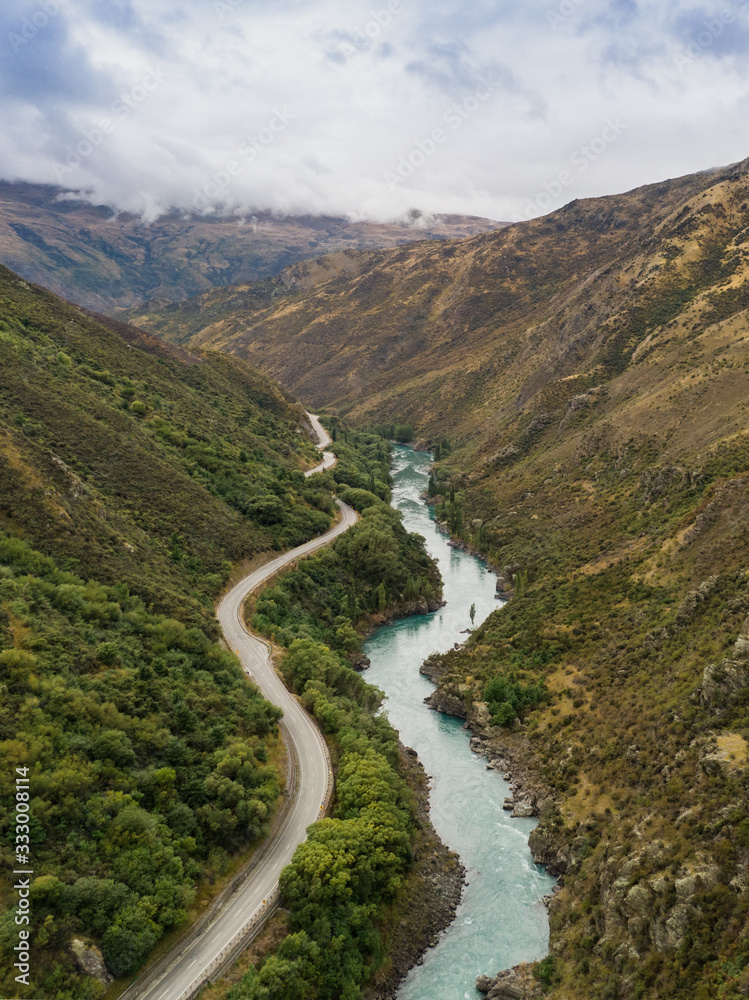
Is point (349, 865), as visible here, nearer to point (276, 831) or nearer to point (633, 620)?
point (276, 831)

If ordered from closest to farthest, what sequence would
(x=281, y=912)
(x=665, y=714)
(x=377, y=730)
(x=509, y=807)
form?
1. (x=281, y=912)
2. (x=665, y=714)
3. (x=509, y=807)
4. (x=377, y=730)

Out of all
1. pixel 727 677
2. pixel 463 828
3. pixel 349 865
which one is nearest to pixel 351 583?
pixel 463 828

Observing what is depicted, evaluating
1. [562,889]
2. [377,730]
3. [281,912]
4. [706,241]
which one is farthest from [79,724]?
[706,241]

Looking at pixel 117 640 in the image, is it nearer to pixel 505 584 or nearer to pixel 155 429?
pixel 155 429

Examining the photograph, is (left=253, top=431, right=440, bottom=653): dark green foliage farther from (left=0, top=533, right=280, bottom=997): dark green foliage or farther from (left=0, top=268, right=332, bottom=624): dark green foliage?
(left=0, top=533, right=280, bottom=997): dark green foliage

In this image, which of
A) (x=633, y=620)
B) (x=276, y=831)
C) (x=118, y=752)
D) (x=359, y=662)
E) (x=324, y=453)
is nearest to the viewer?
(x=118, y=752)

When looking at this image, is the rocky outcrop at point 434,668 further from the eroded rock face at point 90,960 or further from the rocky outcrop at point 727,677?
the eroded rock face at point 90,960
